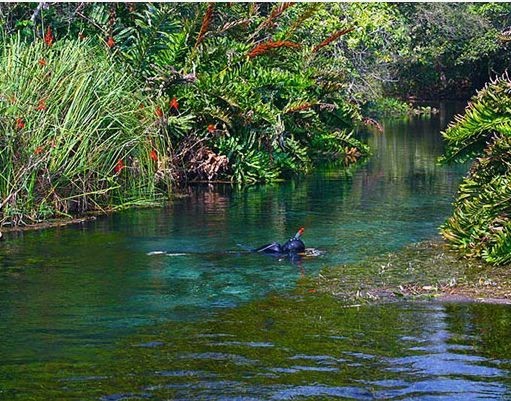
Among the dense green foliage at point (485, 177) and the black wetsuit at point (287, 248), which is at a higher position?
the dense green foliage at point (485, 177)

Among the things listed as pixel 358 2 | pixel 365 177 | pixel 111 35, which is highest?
pixel 358 2

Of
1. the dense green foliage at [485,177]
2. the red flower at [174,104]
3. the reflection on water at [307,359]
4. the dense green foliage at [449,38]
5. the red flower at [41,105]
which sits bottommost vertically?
the reflection on water at [307,359]

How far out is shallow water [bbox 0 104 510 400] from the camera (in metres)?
7.30

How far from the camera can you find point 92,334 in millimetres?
8680

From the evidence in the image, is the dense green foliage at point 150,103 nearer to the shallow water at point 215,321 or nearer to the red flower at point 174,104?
the red flower at point 174,104

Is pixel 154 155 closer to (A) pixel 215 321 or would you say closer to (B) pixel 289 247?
(B) pixel 289 247

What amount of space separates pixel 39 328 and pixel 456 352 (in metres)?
3.33

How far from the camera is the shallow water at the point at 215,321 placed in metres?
7.30

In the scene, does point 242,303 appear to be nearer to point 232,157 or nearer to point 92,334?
point 92,334

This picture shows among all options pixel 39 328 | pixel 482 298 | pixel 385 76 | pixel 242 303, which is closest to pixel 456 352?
pixel 482 298


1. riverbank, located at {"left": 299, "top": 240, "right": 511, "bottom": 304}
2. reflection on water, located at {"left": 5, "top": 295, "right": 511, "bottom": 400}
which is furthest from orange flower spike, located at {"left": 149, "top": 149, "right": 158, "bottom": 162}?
reflection on water, located at {"left": 5, "top": 295, "right": 511, "bottom": 400}

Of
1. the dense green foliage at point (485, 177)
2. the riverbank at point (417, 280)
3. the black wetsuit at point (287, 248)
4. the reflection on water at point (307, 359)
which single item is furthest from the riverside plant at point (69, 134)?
the reflection on water at point (307, 359)

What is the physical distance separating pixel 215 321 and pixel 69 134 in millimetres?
6008

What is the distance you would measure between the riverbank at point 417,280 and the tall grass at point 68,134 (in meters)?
4.67
